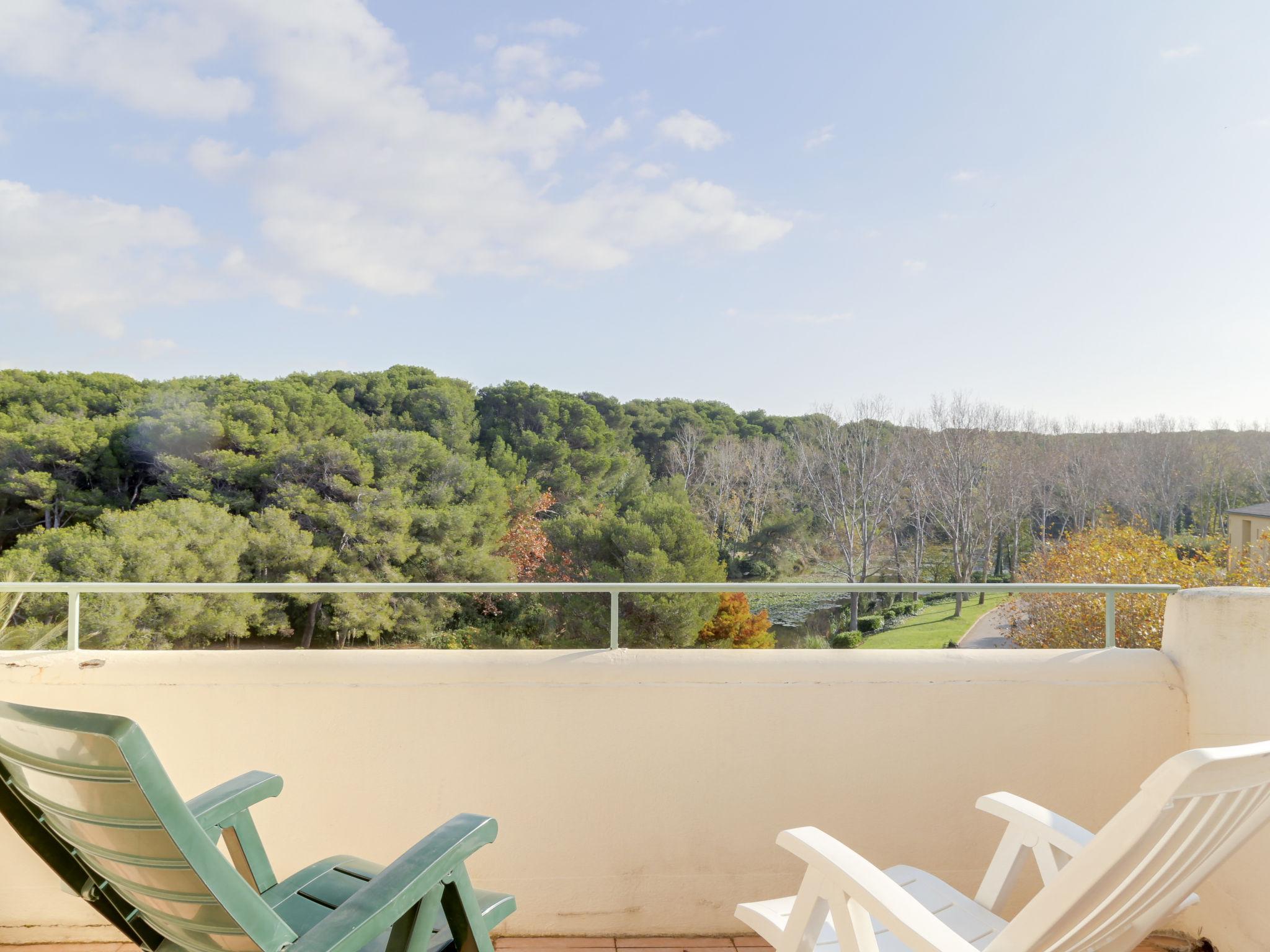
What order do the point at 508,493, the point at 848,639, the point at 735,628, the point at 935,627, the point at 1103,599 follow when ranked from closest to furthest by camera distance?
the point at 1103,599 < the point at 848,639 < the point at 735,628 < the point at 935,627 < the point at 508,493

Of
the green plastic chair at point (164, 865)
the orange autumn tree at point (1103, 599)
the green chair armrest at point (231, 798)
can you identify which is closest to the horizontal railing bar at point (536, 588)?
the green chair armrest at point (231, 798)

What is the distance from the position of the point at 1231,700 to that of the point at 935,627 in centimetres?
2443

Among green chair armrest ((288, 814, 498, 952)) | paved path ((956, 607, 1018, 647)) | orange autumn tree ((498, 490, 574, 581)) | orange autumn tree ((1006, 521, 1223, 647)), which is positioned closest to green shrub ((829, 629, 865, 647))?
paved path ((956, 607, 1018, 647))

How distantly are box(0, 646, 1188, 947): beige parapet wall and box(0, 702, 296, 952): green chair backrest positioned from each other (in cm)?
74

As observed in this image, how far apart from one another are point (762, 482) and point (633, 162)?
14427 millimetres

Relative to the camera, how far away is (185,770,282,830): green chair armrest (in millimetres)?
1175

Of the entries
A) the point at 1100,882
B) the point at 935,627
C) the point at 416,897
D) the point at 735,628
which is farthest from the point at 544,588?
the point at 935,627

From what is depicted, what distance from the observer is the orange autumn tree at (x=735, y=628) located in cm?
2394

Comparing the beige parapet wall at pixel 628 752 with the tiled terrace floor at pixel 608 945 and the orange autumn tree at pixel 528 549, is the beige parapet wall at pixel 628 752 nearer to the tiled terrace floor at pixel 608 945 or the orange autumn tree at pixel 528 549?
the tiled terrace floor at pixel 608 945

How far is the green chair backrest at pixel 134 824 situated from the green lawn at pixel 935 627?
23039 millimetres

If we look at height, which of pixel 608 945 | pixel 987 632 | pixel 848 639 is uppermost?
pixel 608 945

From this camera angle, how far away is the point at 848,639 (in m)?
20.0

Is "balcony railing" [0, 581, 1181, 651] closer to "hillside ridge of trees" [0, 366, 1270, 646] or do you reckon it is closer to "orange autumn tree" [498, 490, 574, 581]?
"hillside ridge of trees" [0, 366, 1270, 646]

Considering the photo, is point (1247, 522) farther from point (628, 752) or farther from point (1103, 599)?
point (628, 752)
